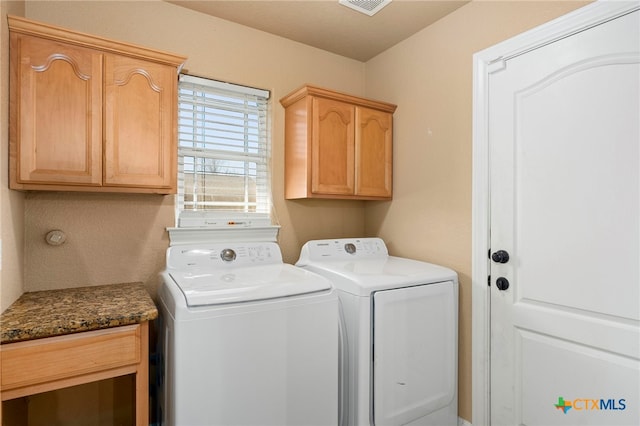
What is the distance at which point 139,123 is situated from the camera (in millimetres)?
1758

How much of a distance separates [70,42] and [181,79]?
67cm

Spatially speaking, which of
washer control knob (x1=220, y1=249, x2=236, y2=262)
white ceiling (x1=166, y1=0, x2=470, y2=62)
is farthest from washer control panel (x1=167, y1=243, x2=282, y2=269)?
→ white ceiling (x1=166, y1=0, x2=470, y2=62)

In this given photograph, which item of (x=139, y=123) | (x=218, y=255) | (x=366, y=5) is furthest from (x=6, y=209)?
(x=366, y=5)

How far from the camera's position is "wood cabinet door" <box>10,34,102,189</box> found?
1.51m

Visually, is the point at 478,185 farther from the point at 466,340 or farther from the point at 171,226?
the point at 171,226

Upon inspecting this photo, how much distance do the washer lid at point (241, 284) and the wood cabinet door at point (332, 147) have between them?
0.68m

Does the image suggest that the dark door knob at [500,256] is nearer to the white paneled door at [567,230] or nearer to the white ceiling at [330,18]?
the white paneled door at [567,230]

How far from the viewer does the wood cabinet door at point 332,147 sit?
7.67ft

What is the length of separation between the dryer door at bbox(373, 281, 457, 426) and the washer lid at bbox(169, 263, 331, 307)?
0.39 m

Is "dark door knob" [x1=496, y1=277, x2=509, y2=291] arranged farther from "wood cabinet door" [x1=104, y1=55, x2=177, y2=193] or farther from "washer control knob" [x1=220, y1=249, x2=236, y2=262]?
"wood cabinet door" [x1=104, y1=55, x2=177, y2=193]

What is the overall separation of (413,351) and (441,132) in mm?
1357

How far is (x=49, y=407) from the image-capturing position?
1791mm

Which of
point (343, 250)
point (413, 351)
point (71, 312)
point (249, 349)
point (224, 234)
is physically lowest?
point (413, 351)

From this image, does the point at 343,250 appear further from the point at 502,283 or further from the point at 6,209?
the point at 6,209
